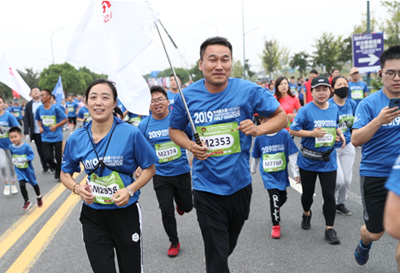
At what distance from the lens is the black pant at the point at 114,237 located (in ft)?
9.46

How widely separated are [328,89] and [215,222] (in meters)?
2.56

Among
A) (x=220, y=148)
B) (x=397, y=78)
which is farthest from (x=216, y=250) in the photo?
(x=397, y=78)

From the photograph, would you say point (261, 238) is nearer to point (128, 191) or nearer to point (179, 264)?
point (179, 264)

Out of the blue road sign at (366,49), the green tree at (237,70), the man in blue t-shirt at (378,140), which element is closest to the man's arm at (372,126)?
the man in blue t-shirt at (378,140)

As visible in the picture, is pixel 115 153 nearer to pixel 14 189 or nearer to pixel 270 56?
pixel 14 189

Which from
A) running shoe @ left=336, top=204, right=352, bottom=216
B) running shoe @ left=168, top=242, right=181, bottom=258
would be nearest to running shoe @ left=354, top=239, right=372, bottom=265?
running shoe @ left=336, top=204, right=352, bottom=216

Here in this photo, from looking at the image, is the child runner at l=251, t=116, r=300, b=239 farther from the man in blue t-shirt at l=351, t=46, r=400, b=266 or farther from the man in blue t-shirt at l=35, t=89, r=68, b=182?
the man in blue t-shirt at l=35, t=89, r=68, b=182

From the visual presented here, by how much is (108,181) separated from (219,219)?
2.97 ft

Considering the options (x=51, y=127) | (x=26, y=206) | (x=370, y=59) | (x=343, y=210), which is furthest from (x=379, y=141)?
(x=370, y=59)

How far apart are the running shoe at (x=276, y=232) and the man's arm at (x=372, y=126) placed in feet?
5.90

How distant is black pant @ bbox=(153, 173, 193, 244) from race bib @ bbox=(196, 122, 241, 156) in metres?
1.68

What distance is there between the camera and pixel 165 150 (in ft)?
15.0

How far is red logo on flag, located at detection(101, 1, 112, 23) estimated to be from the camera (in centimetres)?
358

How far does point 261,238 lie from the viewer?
462 centimetres
